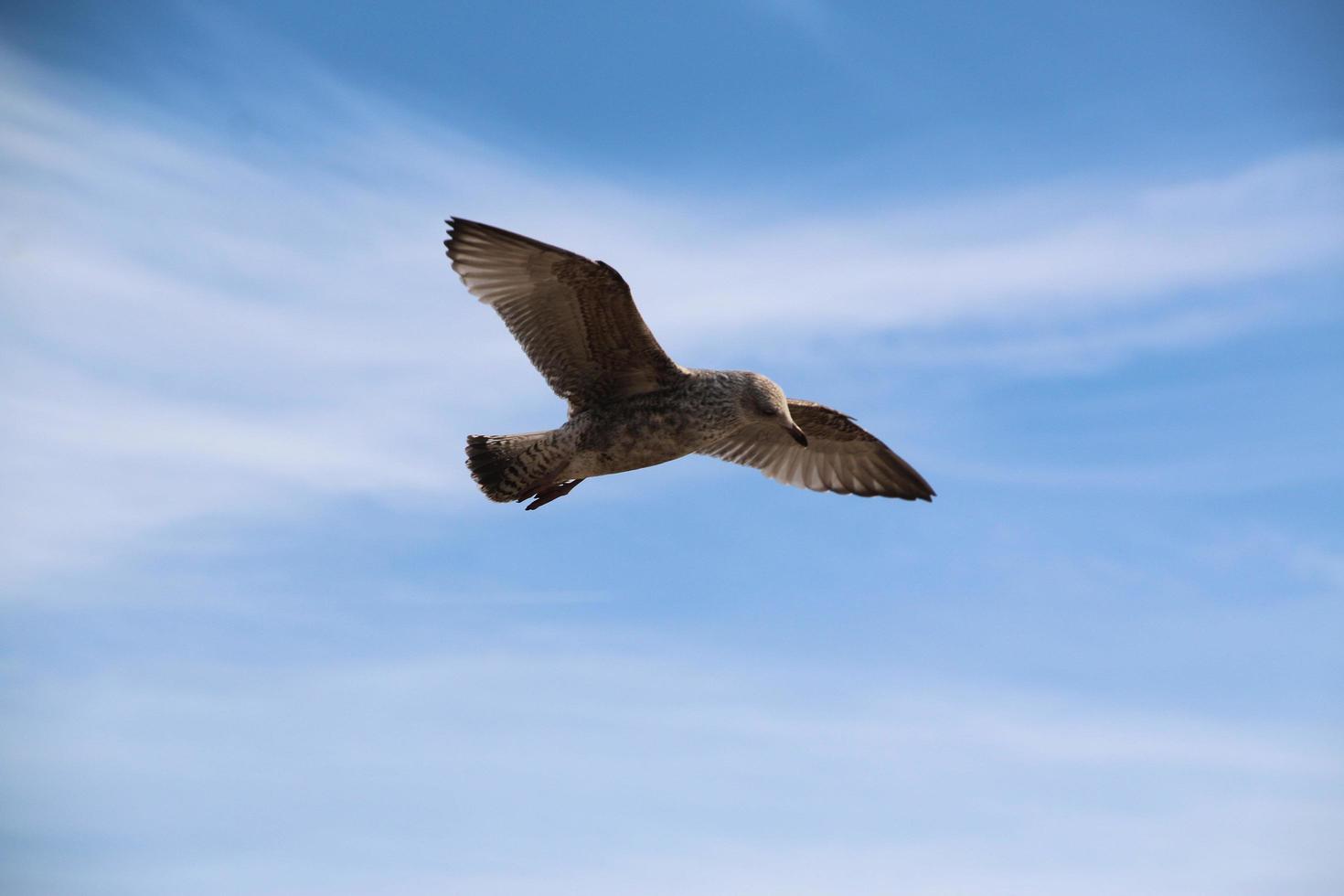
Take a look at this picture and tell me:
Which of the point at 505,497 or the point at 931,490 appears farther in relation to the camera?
the point at 931,490

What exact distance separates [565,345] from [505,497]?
1.92 metres

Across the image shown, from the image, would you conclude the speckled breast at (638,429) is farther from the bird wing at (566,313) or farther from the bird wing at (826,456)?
the bird wing at (826,456)

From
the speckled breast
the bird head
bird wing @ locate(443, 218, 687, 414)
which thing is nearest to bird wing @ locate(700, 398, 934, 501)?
the bird head

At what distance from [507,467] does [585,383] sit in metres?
1.35

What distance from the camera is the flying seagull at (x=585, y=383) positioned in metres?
14.7

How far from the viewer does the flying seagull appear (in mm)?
14688

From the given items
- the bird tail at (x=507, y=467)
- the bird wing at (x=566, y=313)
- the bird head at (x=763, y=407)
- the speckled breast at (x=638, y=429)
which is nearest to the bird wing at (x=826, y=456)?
the bird head at (x=763, y=407)

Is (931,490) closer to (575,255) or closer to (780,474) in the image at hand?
(780,474)

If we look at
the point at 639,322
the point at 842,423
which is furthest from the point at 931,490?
the point at 639,322

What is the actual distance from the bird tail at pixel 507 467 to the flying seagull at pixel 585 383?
11mm

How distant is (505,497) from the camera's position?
50.8 ft

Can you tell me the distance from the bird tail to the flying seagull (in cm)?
1

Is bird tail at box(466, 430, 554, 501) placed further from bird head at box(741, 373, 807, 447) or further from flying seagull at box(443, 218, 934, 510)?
bird head at box(741, 373, 807, 447)

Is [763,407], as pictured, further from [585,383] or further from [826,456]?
[826,456]
